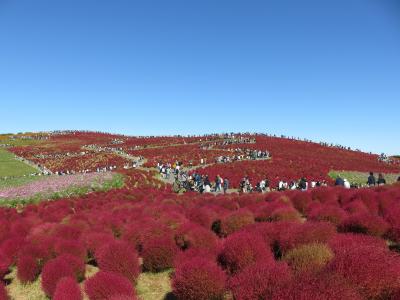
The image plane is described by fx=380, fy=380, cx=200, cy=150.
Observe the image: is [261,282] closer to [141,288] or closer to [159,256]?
[141,288]

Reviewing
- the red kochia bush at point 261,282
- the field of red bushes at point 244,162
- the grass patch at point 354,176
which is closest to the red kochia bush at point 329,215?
the red kochia bush at point 261,282

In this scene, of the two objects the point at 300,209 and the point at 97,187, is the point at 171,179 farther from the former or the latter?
the point at 300,209

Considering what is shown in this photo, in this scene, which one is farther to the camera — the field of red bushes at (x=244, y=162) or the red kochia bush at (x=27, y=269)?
the field of red bushes at (x=244, y=162)

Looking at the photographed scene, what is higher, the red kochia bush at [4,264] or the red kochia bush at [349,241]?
the red kochia bush at [349,241]

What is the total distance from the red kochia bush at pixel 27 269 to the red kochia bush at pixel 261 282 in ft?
24.1

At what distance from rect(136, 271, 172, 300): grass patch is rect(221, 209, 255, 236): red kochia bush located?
255 centimetres

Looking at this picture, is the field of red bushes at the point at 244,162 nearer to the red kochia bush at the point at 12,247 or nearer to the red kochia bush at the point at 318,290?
the red kochia bush at the point at 12,247

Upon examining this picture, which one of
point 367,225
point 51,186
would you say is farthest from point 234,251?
point 51,186

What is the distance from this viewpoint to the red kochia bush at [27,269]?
35.8 feet

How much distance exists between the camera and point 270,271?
18.9ft

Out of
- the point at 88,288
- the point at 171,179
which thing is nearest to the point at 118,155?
the point at 171,179

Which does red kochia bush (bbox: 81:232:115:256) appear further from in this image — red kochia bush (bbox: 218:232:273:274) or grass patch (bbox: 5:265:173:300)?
red kochia bush (bbox: 218:232:273:274)

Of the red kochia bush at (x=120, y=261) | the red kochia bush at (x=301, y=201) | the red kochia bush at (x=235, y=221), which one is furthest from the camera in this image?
the red kochia bush at (x=301, y=201)

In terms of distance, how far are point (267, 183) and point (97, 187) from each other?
16.0 metres
